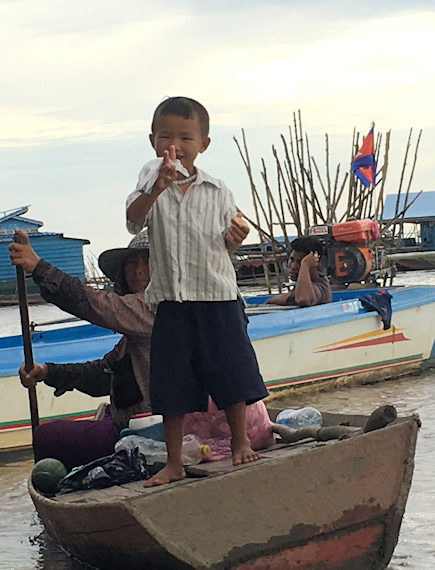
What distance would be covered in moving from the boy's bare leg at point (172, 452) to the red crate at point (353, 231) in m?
7.02

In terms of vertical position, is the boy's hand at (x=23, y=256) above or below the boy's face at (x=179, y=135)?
below

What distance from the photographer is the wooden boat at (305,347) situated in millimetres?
6492

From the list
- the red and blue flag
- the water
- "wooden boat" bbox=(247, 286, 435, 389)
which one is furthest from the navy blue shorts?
the red and blue flag

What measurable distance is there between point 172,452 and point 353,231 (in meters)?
7.11

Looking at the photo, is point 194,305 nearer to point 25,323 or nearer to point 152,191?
point 152,191

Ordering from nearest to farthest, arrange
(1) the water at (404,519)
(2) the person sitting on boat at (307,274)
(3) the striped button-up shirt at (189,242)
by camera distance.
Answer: (3) the striped button-up shirt at (189,242) < (1) the water at (404,519) < (2) the person sitting on boat at (307,274)

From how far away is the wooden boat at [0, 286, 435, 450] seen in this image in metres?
6.49

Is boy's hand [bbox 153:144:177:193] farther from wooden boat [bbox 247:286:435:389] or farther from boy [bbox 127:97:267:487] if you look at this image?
wooden boat [bbox 247:286:435:389]

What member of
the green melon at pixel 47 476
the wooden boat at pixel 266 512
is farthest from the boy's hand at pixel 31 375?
the wooden boat at pixel 266 512

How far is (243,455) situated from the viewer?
336 centimetres

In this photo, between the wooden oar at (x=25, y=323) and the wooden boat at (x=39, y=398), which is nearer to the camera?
the wooden oar at (x=25, y=323)

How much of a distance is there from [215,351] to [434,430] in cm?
338

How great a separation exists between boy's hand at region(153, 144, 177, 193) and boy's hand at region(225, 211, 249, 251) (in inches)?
13.5

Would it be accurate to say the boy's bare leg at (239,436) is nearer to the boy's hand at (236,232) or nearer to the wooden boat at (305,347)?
the boy's hand at (236,232)
